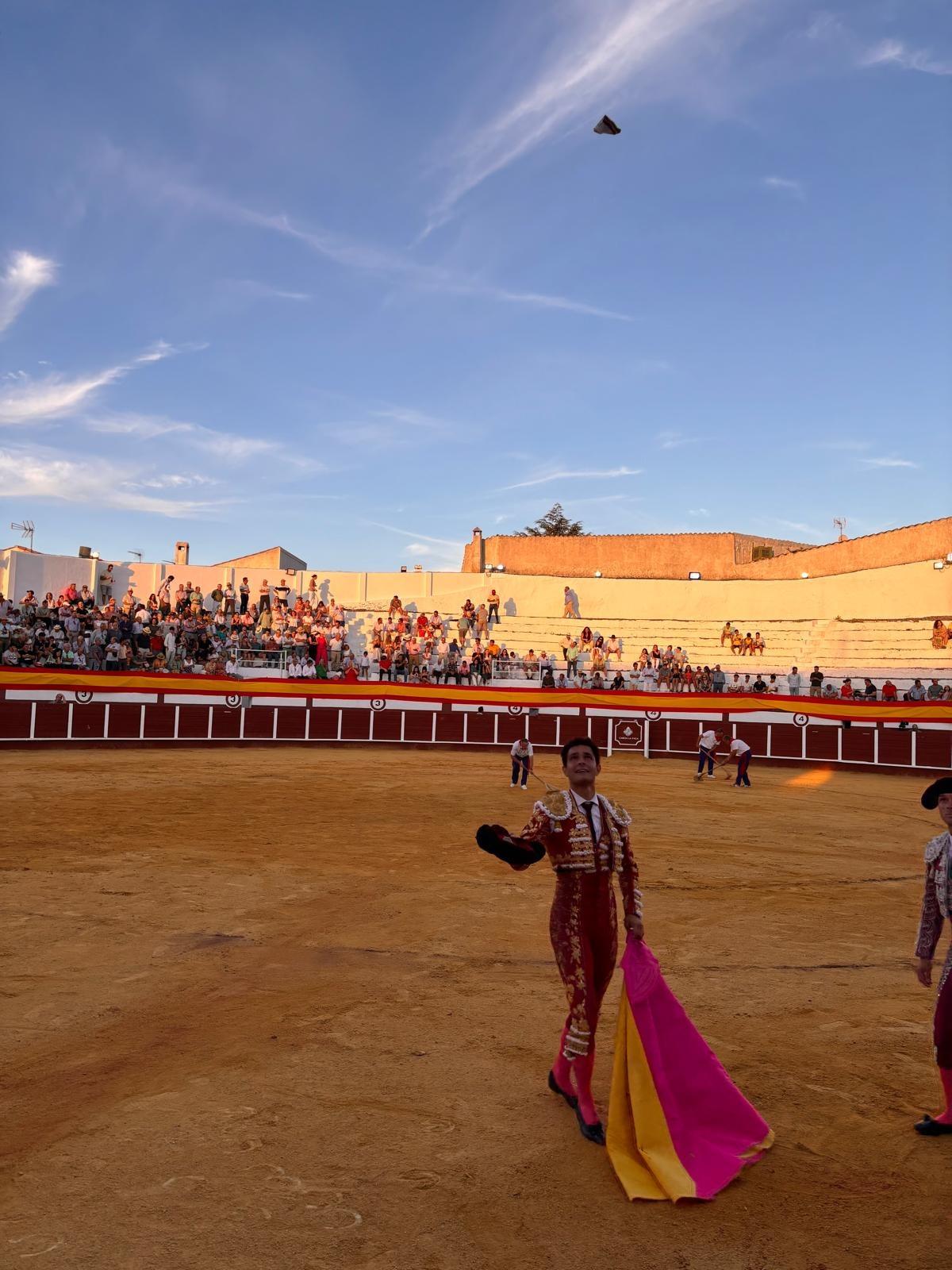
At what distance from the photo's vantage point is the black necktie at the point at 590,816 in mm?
3600

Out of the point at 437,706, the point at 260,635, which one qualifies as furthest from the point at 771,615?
the point at 260,635

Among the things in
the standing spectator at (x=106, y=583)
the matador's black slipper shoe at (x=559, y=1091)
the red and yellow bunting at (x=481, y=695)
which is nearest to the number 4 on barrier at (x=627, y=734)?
the red and yellow bunting at (x=481, y=695)

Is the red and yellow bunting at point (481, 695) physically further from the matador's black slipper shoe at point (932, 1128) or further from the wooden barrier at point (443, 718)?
the matador's black slipper shoe at point (932, 1128)

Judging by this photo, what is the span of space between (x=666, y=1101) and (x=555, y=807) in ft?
3.55

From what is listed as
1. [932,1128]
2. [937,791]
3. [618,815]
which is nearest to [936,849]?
[937,791]

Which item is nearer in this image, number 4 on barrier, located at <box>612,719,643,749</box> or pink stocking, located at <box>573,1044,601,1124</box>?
pink stocking, located at <box>573,1044,601,1124</box>

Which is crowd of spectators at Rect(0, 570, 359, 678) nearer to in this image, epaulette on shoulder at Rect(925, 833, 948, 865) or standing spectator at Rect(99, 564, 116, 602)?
standing spectator at Rect(99, 564, 116, 602)

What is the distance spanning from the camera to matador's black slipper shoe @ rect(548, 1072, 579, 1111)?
361cm

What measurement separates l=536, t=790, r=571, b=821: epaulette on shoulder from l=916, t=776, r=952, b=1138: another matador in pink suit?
133 centimetres

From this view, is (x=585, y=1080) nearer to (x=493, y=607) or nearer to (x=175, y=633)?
(x=175, y=633)

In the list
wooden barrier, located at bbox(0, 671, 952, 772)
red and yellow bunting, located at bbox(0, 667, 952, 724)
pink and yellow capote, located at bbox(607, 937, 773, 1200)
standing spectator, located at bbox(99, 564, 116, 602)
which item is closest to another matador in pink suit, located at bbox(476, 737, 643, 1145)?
pink and yellow capote, located at bbox(607, 937, 773, 1200)

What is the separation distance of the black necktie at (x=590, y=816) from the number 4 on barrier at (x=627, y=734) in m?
18.8

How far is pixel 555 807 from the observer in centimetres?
356

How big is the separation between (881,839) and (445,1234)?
30.1ft
